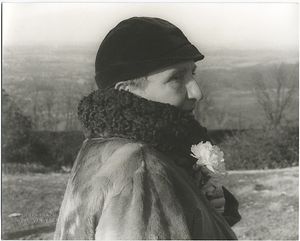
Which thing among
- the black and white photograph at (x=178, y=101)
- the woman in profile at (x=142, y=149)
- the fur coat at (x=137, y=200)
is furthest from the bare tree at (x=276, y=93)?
the fur coat at (x=137, y=200)

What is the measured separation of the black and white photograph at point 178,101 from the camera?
1.44m

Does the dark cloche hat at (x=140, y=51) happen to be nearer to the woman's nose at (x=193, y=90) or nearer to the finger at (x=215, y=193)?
the woman's nose at (x=193, y=90)

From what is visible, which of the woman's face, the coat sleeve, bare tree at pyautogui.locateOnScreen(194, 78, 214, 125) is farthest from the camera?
bare tree at pyautogui.locateOnScreen(194, 78, 214, 125)

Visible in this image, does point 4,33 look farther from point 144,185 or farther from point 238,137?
point 238,137

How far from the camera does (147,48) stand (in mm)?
1392

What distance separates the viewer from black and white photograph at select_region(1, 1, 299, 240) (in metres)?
Result: 1.44

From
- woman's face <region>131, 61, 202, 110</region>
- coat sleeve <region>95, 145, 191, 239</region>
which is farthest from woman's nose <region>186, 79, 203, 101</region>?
coat sleeve <region>95, 145, 191, 239</region>

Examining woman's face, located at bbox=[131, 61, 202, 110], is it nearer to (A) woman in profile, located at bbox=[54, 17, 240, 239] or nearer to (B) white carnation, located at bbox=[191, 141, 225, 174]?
(A) woman in profile, located at bbox=[54, 17, 240, 239]

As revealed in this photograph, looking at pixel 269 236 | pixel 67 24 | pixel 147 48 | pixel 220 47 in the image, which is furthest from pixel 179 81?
pixel 269 236

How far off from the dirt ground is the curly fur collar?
10.9 inches

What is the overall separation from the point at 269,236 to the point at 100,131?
640 mm

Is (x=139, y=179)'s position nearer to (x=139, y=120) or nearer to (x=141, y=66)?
(x=139, y=120)

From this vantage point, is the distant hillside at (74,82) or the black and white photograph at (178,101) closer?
the black and white photograph at (178,101)

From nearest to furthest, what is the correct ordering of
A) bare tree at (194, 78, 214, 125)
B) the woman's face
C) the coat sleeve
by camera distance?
the coat sleeve → the woman's face → bare tree at (194, 78, 214, 125)
